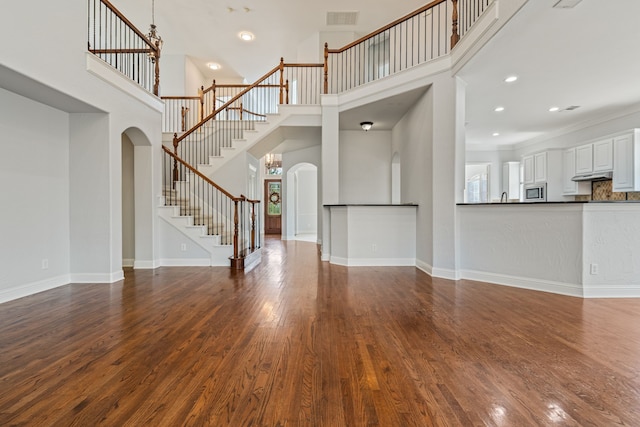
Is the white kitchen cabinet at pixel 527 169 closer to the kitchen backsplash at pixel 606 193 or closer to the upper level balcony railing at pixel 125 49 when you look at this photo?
the kitchen backsplash at pixel 606 193

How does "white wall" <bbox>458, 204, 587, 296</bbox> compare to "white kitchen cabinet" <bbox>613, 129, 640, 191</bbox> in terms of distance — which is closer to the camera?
"white wall" <bbox>458, 204, 587, 296</bbox>

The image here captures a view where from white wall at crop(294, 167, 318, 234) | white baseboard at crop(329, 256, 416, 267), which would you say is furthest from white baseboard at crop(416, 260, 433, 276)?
white wall at crop(294, 167, 318, 234)

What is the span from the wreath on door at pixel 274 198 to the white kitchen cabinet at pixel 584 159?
988 cm

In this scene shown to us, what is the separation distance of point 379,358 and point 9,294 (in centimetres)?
434

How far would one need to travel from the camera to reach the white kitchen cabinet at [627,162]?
560 cm

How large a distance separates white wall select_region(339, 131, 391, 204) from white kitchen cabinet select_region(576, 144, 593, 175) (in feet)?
14.0

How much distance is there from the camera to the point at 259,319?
295 centimetres

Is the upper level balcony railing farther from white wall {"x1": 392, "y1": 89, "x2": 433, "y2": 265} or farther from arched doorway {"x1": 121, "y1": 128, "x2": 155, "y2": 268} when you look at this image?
white wall {"x1": 392, "y1": 89, "x2": 433, "y2": 265}

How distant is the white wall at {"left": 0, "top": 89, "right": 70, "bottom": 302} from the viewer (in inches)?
141

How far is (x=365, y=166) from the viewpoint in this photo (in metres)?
7.88

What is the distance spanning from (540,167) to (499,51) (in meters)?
5.44

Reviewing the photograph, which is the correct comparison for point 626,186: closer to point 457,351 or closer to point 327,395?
point 457,351

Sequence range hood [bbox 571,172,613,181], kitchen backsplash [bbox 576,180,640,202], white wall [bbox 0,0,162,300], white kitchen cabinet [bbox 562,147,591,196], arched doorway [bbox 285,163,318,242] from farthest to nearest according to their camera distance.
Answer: arched doorway [bbox 285,163,318,242], white kitchen cabinet [bbox 562,147,591,196], range hood [bbox 571,172,613,181], kitchen backsplash [bbox 576,180,640,202], white wall [bbox 0,0,162,300]

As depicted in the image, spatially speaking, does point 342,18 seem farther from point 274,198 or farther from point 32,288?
point 32,288
